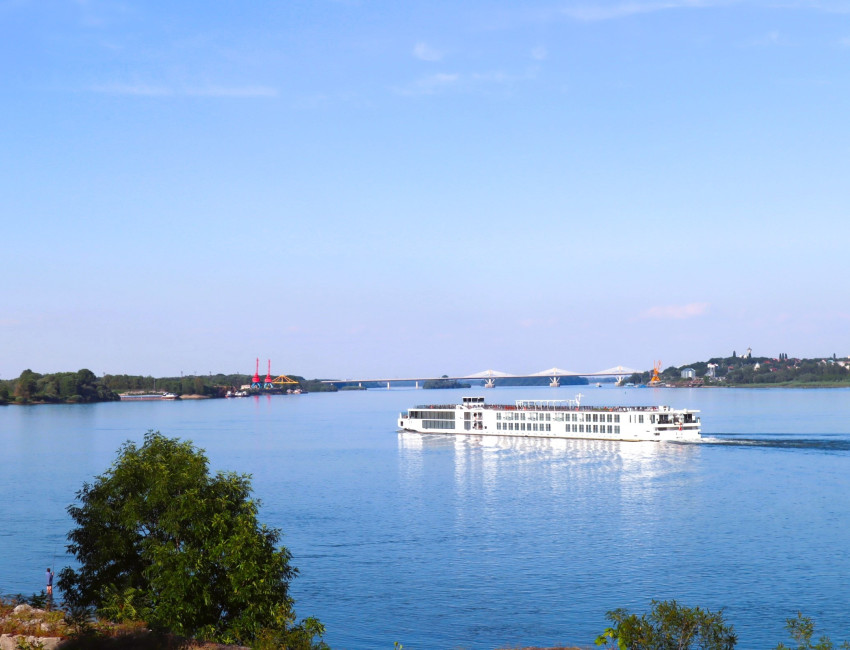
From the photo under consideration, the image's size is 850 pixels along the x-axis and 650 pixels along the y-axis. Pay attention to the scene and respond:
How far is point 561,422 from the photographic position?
121m

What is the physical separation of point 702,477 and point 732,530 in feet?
78.2

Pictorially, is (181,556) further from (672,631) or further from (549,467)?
(549,467)

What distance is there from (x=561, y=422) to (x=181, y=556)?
312 ft

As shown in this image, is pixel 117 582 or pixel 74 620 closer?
pixel 74 620

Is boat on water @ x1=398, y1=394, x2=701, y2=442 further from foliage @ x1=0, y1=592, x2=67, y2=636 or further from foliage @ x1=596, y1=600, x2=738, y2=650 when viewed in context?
foliage @ x1=0, y1=592, x2=67, y2=636

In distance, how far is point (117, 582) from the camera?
32875 millimetres

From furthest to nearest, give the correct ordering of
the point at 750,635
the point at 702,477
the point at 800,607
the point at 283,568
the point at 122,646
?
the point at 702,477, the point at 800,607, the point at 750,635, the point at 283,568, the point at 122,646

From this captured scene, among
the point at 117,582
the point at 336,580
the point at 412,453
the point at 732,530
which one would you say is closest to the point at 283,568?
the point at 117,582

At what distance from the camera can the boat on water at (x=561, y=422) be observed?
368 feet

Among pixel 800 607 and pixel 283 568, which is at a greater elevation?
pixel 283 568

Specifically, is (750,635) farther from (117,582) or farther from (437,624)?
(117,582)

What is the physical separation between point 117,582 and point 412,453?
77112 mm

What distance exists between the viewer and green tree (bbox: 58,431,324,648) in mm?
29047

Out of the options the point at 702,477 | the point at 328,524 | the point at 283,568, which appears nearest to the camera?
the point at 283,568
